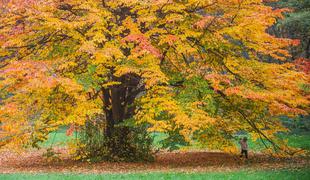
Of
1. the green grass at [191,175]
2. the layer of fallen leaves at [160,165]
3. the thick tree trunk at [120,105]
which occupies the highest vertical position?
the thick tree trunk at [120,105]

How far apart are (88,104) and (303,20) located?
1467cm

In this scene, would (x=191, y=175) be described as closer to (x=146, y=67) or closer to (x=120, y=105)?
(x=146, y=67)

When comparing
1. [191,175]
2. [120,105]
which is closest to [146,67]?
[191,175]

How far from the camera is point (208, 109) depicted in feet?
54.6

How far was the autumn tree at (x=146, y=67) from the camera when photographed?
15664 mm

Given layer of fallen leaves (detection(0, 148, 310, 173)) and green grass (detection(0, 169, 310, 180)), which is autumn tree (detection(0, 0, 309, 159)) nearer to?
layer of fallen leaves (detection(0, 148, 310, 173))

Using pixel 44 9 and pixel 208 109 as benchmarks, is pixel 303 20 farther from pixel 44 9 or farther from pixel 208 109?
pixel 44 9

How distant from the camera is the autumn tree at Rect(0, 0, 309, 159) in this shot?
1566 centimetres

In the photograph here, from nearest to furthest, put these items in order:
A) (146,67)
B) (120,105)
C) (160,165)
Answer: (146,67)
(160,165)
(120,105)

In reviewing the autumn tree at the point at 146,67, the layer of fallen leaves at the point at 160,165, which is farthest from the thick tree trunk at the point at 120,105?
the layer of fallen leaves at the point at 160,165

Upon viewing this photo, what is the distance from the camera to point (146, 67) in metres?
16.1

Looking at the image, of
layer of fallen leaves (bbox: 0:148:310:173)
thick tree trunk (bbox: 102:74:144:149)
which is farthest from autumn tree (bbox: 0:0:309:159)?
layer of fallen leaves (bbox: 0:148:310:173)

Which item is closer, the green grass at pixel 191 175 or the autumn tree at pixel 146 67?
the green grass at pixel 191 175

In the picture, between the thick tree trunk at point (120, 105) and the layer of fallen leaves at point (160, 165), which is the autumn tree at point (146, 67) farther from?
the layer of fallen leaves at point (160, 165)
